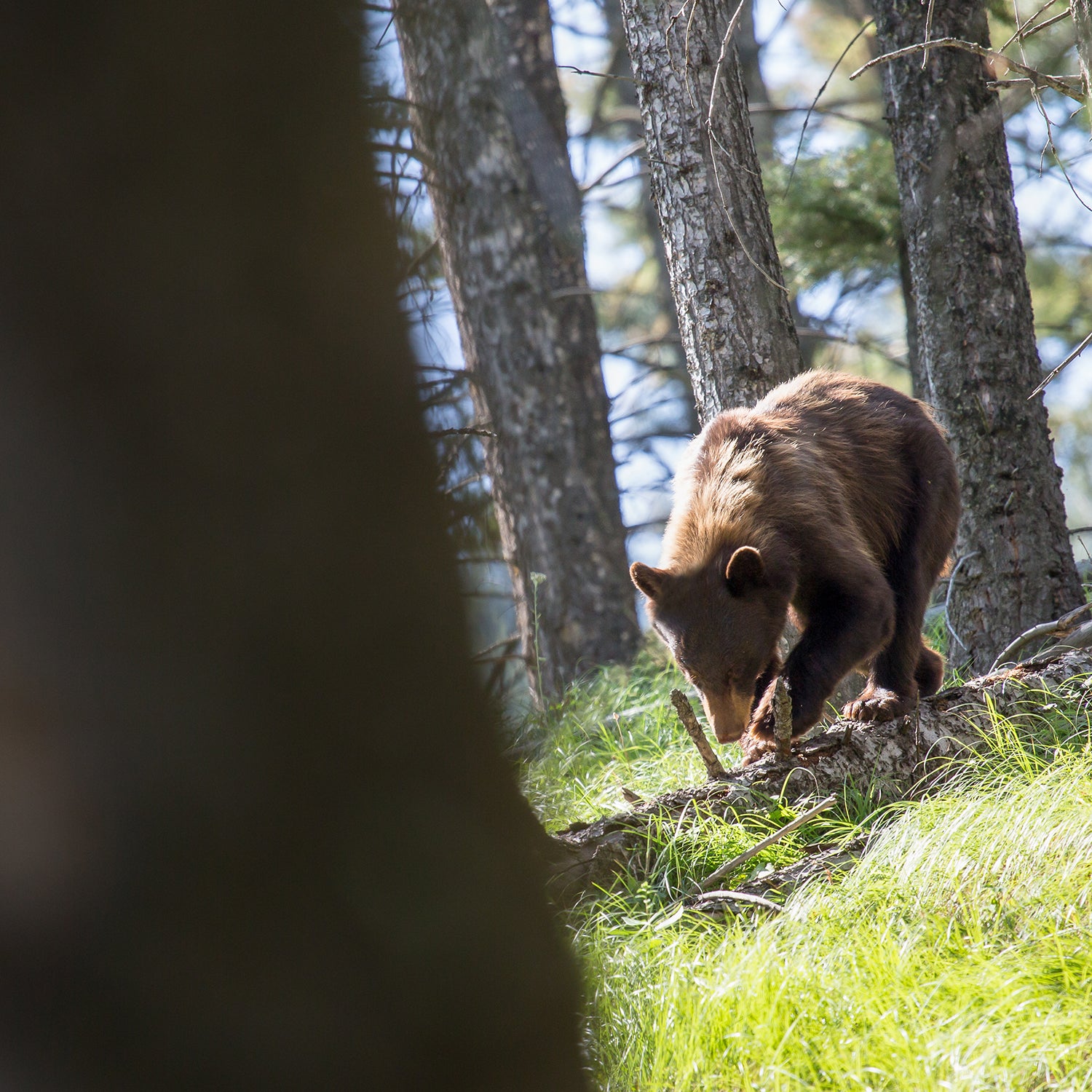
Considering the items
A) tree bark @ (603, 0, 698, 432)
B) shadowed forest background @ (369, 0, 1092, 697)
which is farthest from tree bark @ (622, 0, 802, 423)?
tree bark @ (603, 0, 698, 432)

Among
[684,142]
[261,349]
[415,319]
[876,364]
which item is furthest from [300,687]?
[876,364]

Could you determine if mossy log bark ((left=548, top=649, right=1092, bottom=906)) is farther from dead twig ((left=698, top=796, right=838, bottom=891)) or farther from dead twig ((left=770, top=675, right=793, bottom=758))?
dead twig ((left=698, top=796, right=838, bottom=891))

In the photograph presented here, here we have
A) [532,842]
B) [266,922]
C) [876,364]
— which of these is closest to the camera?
[266,922]

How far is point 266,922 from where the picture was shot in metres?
1.35

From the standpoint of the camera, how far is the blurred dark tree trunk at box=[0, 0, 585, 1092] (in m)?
1.20

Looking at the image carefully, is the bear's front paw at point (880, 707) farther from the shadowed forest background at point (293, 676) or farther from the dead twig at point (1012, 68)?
the dead twig at point (1012, 68)

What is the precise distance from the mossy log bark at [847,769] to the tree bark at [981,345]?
1.00 meters

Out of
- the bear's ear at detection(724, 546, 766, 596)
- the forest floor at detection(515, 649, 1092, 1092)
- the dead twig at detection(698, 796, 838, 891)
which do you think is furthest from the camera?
the bear's ear at detection(724, 546, 766, 596)

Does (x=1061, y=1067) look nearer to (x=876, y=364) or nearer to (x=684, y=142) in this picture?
(x=684, y=142)

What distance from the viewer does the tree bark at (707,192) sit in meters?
5.26

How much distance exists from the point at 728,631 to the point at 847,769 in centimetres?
83

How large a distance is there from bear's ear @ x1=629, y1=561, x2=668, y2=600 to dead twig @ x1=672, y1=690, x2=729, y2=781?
868 millimetres

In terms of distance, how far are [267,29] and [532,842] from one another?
4.38 feet

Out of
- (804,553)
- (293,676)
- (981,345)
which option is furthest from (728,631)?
(293,676)
